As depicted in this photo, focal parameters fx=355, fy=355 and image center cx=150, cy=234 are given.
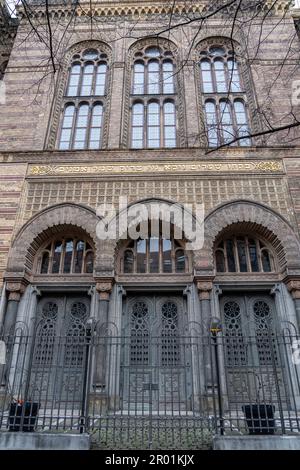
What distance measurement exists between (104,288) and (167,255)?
205 centimetres

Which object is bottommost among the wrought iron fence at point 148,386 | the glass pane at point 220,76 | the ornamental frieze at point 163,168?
the wrought iron fence at point 148,386

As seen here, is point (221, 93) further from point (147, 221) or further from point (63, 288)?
point (63, 288)

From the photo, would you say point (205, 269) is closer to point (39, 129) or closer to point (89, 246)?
point (89, 246)

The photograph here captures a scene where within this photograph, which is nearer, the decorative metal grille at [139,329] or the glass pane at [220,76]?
the decorative metal grille at [139,329]

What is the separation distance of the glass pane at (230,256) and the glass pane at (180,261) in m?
1.27

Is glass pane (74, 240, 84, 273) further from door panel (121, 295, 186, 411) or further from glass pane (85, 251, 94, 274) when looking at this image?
door panel (121, 295, 186, 411)

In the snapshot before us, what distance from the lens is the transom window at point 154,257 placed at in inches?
388

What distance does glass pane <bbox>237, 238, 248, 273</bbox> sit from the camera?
32.4ft

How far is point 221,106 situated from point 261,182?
381cm

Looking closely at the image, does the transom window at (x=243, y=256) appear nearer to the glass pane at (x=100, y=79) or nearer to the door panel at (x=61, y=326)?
the door panel at (x=61, y=326)

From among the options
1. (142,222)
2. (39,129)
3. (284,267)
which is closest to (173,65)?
(39,129)

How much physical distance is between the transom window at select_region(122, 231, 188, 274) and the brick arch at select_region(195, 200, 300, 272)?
0.85m

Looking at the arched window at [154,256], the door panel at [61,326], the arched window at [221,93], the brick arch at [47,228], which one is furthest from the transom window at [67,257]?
the arched window at [221,93]

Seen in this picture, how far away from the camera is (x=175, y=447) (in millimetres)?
5238
